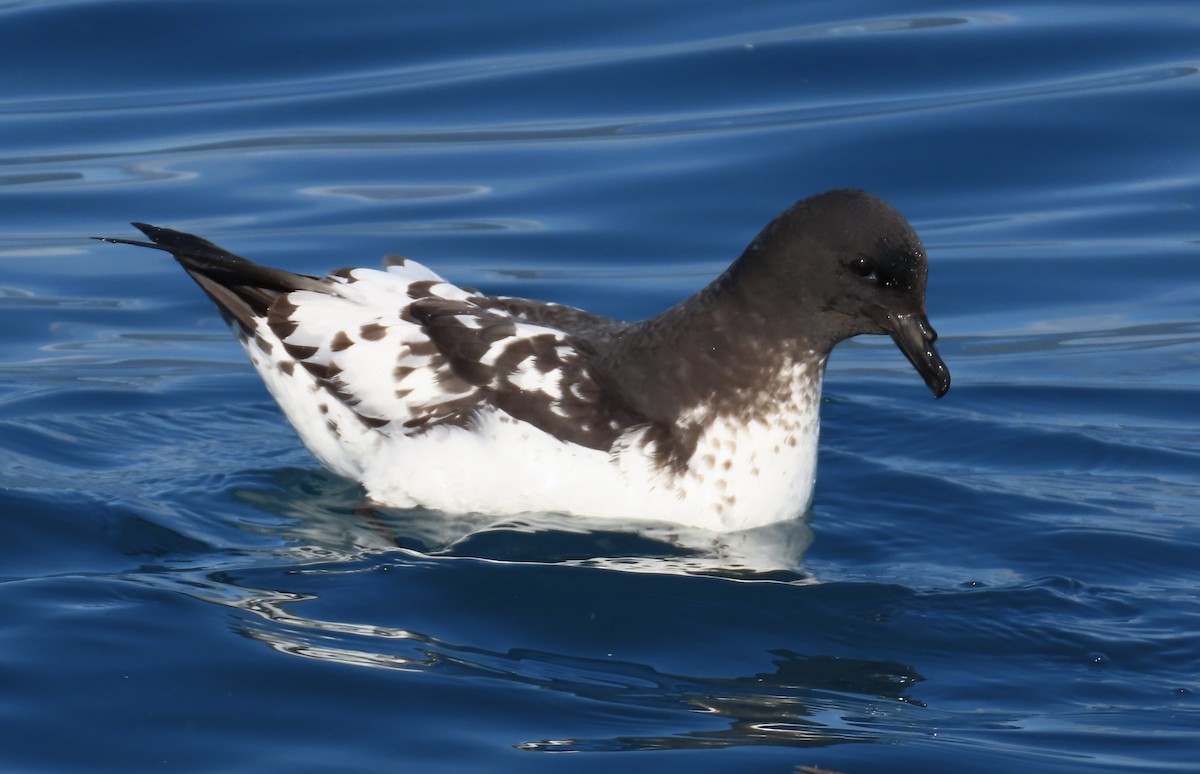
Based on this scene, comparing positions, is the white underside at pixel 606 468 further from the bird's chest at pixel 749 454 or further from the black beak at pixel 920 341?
the black beak at pixel 920 341

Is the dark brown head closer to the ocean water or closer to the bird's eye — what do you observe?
the bird's eye

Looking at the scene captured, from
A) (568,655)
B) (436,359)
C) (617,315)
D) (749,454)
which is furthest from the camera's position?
(617,315)

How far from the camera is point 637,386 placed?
280 inches

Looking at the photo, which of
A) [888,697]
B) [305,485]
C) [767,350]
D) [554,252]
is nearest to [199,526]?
[305,485]

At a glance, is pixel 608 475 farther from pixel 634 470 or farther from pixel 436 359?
pixel 436 359

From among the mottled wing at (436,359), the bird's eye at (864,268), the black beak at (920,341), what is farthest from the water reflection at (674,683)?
the bird's eye at (864,268)

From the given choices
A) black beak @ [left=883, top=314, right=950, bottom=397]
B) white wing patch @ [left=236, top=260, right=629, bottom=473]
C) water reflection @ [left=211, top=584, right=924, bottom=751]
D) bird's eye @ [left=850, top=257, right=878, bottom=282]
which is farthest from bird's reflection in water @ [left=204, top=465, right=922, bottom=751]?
bird's eye @ [left=850, top=257, right=878, bottom=282]

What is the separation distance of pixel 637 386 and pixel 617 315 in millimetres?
3355

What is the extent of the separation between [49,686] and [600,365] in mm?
2658

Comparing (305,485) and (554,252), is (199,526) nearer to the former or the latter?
(305,485)

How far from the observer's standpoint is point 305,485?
309 inches

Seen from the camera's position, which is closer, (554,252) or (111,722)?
(111,722)

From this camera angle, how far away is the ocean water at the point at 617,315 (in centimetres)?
542

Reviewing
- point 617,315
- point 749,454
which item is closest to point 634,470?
point 749,454
